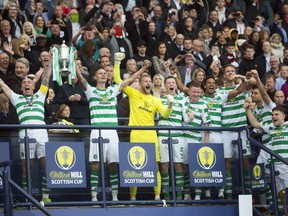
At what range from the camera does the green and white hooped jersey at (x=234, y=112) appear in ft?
73.2

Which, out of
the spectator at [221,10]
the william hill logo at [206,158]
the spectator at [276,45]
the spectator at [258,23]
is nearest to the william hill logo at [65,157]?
the william hill logo at [206,158]

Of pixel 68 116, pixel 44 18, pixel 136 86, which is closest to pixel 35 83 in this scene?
pixel 68 116

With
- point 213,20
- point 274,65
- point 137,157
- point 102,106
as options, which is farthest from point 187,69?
point 137,157

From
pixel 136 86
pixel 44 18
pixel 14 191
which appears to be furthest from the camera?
pixel 44 18

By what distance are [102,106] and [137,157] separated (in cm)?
106

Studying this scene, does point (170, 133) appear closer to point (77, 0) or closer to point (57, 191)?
point (57, 191)

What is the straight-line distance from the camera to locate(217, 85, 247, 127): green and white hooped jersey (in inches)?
878

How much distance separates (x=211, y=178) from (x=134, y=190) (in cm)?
141

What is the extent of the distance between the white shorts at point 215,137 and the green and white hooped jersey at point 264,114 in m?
0.82

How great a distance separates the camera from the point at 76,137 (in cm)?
2091

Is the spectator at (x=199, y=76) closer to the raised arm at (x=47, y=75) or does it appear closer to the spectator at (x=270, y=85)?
the spectator at (x=270, y=85)

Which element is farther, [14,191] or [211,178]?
[211,178]

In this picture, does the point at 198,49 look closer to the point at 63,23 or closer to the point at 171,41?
the point at 171,41

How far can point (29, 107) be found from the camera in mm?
20969
